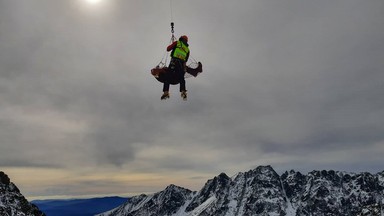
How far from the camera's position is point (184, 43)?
31047mm

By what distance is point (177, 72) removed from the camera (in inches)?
1224

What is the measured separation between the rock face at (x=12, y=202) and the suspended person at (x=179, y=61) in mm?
95397

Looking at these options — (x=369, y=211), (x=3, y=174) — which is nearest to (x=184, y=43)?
(x=3, y=174)

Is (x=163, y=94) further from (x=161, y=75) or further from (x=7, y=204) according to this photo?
(x=7, y=204)

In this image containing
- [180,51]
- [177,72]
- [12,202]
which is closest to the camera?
[180,51]

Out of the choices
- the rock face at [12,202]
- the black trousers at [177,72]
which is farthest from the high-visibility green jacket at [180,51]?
the rock face at [12,202]


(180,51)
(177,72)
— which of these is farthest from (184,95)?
(180,51)

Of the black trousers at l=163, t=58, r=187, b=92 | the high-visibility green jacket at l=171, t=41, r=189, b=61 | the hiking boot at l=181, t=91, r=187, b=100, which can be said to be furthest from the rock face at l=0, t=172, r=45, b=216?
the high-visibility green jacket at l=171, t=41, r=189, b=61

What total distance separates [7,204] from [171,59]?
102 meters

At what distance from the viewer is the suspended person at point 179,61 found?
30578 millimetres

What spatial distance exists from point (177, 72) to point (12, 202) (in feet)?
339

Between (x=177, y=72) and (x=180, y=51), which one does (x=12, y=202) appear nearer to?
(x=177, y=72)

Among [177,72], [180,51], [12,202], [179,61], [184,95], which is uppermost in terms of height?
[180,51]

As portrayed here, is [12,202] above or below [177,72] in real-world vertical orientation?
below
